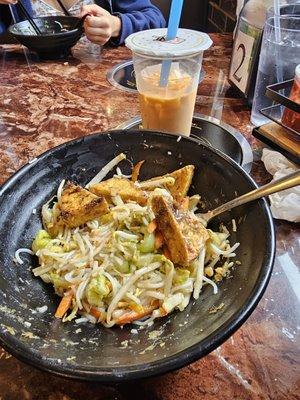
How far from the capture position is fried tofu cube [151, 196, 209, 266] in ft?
2.68

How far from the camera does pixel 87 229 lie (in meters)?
0.96

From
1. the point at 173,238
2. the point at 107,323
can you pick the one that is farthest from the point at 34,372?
the point at 173,238

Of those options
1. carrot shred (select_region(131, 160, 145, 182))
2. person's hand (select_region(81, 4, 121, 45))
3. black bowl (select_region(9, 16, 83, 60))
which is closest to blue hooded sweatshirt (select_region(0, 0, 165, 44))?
person's hand (select_region(81, 4, 121, 45))

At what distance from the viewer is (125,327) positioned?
78cm

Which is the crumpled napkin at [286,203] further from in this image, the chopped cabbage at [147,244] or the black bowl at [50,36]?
the black bowl at [50,36]

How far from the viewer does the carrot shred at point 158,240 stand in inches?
34.2

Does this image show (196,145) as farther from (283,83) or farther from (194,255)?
(283,83)

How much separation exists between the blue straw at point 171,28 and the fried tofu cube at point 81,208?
1.60 ft

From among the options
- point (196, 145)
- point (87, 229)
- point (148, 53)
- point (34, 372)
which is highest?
point (148, 53)

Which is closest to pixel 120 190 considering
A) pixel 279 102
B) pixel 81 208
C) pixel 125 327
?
pixel 81 208

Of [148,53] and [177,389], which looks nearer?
[177,389]

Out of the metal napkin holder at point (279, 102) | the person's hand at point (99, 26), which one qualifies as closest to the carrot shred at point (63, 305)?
the metal napkin holder at point (279, 102)

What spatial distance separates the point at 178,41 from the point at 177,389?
3.12 ft

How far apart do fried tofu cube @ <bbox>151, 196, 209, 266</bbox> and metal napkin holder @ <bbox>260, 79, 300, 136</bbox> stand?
0.55 m
